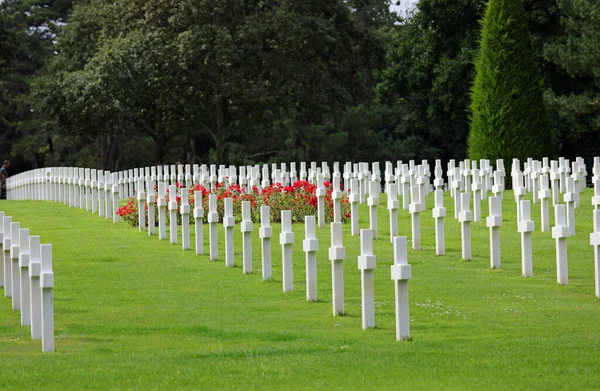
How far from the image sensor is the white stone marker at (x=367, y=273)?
11.8 metres

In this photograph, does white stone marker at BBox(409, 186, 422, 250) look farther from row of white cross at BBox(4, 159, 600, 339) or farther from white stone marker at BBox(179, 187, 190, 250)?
white stone marker at BBox(179, 187, 190, 250)

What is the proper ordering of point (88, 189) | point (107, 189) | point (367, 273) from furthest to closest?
1. point (88, 189)
2. point (107, 189)
3. point (367, 273)

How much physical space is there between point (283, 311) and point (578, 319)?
3.10 meters

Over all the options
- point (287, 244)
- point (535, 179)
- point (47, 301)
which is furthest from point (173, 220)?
point (47, 301)

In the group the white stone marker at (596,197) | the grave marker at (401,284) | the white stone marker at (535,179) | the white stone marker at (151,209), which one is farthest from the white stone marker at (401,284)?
the white stone marker at (535,179)

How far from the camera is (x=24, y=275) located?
1263 cm

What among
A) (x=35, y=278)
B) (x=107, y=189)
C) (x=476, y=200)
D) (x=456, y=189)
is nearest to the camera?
(x=35, y=278)

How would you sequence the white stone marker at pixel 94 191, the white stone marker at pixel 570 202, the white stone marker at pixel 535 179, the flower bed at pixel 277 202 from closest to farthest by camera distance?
the white stone marker at pixel 570 202 < the flower bed at pixel 277 202 < the white stone marker at pixel 535 179 < the white stone marker at pixel 94 191

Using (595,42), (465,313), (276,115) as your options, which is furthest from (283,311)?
(276,115)

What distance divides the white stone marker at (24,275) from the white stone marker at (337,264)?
295 cm

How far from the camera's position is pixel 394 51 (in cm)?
4994

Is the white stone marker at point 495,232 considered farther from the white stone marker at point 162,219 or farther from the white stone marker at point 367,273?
the white stone marker at point 162,219

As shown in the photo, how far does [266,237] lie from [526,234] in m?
3.22

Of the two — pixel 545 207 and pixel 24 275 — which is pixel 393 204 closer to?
pixel 545 207
